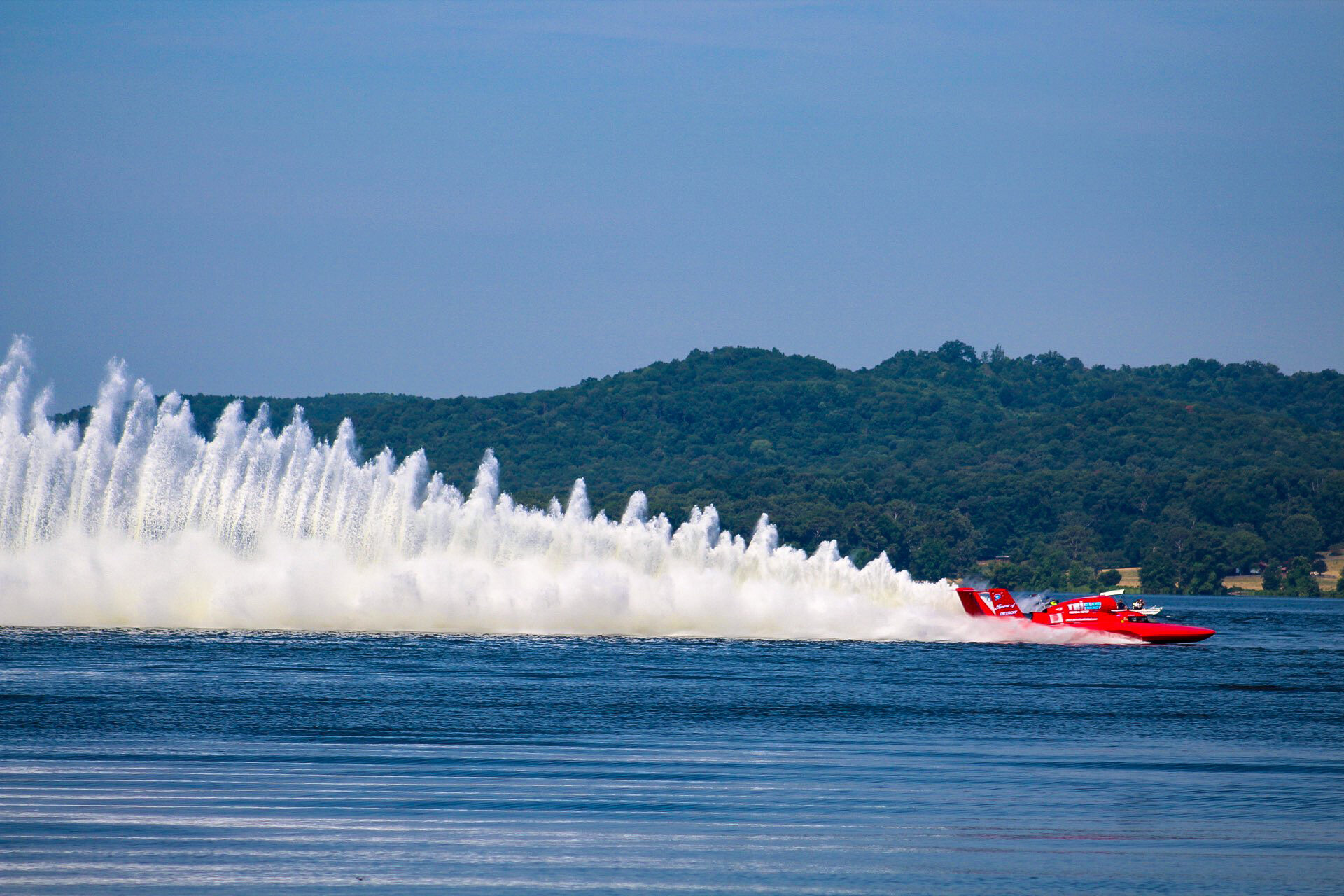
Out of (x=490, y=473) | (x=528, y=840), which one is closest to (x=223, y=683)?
(x=528, y=840)

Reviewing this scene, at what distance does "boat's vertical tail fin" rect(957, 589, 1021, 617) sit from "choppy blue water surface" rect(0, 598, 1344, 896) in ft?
66.4

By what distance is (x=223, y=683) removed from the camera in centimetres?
5206

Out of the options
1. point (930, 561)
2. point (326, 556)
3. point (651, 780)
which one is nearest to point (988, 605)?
point (326, 556)

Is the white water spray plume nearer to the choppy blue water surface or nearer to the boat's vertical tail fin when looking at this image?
the boat's vertical tail fin

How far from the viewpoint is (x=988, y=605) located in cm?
8525

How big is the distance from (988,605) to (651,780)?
2202 inches

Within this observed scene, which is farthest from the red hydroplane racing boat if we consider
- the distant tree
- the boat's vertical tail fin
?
the distant tree

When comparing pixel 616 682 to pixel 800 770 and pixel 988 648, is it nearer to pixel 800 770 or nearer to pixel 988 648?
pixel 800 770

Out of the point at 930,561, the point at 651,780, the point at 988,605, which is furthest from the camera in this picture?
the point at 930,561

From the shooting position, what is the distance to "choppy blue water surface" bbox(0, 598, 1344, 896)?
909 inches

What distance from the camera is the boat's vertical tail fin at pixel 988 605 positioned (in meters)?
84.6

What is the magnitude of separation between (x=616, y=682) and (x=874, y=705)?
1106cm

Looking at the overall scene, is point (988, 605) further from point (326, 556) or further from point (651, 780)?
point (651, 780)

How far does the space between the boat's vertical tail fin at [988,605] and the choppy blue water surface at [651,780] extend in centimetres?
2022
